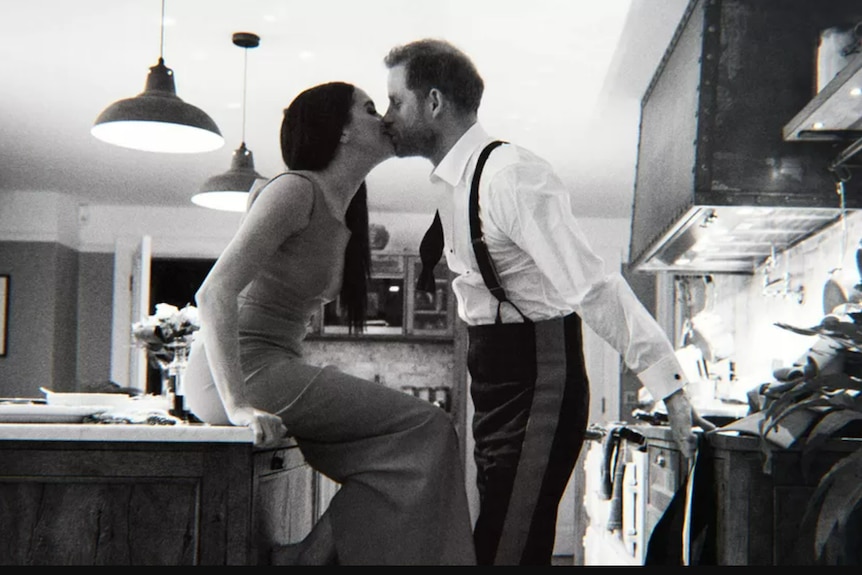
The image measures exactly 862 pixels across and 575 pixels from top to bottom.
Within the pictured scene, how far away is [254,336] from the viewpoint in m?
1.82

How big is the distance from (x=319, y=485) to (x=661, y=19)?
2445 millimetres

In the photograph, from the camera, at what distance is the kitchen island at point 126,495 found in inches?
68.2

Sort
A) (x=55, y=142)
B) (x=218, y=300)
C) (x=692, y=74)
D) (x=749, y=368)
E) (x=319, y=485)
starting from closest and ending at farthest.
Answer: (x=218, y=300)
(x=319, y=485)
(x=692, y=74)
(x=749, y=368)
(x=55, y=142)

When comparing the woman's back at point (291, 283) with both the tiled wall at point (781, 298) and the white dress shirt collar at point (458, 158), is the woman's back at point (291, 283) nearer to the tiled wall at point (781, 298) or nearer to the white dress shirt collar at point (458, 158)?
the white dress shirt collar at point (458, 158)

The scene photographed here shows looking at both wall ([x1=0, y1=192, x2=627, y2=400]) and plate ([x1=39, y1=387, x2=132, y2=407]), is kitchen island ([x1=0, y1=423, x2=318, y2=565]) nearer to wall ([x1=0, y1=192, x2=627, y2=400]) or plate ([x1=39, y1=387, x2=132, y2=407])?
plate ([x1=39, y1=387, x2=132, y2=407])

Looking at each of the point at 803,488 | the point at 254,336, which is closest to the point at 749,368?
the point at 803,488

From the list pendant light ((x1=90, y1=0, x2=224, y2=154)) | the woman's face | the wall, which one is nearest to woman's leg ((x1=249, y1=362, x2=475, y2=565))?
the woman's face

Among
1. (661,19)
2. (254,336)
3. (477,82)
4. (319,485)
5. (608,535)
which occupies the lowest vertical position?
(608,535)

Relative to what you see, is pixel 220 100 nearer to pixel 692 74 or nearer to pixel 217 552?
pixel 692 74

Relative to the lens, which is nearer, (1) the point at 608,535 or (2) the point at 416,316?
(1) the point at 608,535

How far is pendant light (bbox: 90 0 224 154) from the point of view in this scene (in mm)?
3154

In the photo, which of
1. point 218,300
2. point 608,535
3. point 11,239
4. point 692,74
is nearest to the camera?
point 218,300

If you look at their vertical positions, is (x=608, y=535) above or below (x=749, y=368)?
below

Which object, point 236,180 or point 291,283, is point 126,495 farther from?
point 236,180
